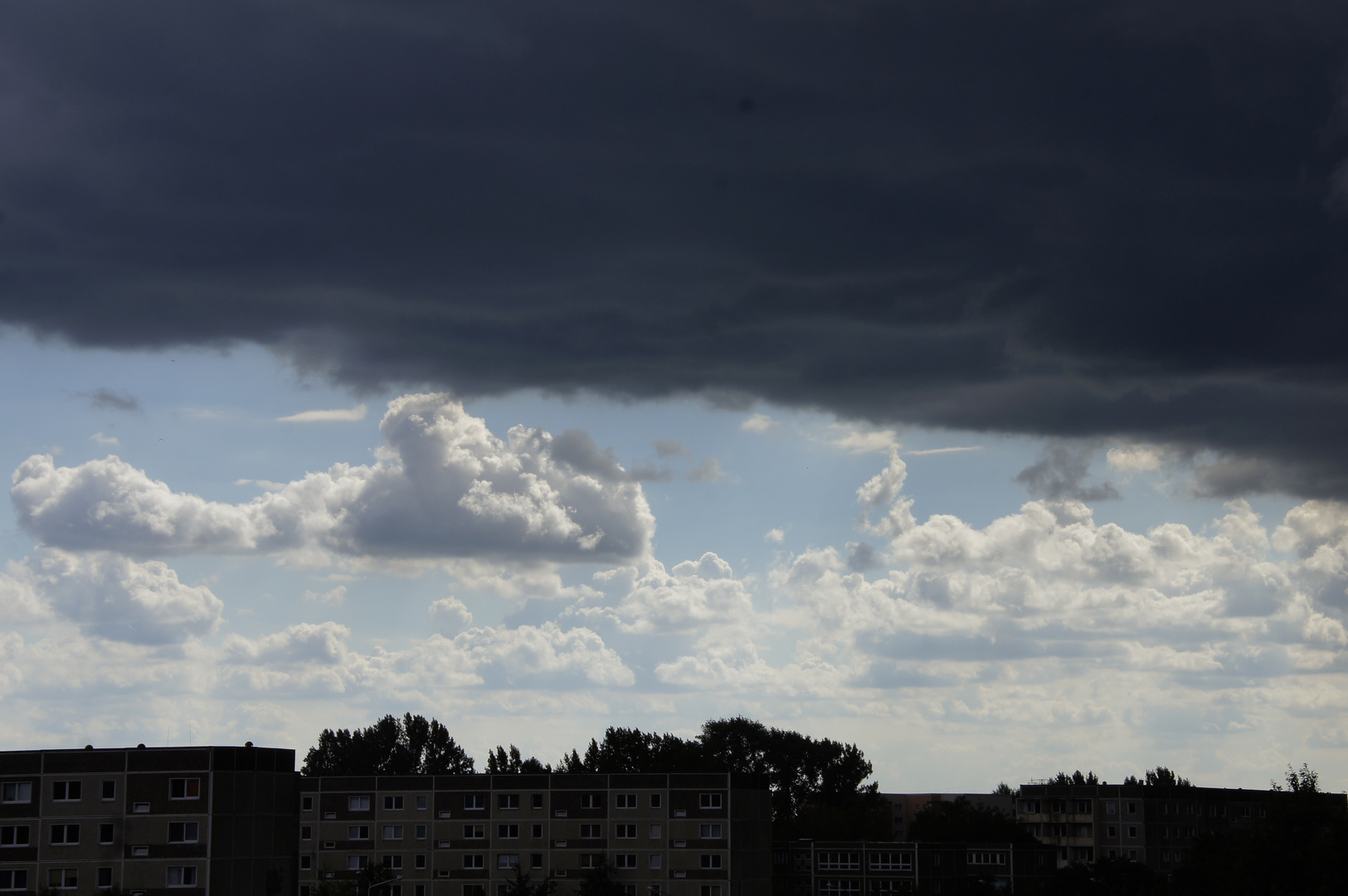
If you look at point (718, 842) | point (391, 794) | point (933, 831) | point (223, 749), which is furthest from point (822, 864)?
point (223, 749)

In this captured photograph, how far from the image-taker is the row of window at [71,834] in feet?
341

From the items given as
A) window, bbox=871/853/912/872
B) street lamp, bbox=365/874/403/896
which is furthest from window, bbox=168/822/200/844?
window, bbox=871/853/912/872

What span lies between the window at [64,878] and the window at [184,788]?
28.6ft

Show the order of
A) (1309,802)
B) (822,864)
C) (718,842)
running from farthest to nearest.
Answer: (822,864) < (718,842) < (1309,802)

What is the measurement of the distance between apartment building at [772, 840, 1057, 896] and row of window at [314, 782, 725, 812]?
39598 mm

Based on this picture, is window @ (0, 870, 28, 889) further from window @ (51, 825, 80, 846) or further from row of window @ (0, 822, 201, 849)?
window @ (51, 825, 80, 846)

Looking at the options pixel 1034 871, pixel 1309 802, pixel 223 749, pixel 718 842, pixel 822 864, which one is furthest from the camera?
pixel 1034 871

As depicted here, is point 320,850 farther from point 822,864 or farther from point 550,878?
point 822,864

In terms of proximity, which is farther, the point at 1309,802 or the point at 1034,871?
the point at 1034,871

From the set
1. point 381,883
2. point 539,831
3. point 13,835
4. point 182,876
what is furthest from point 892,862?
point 13,835

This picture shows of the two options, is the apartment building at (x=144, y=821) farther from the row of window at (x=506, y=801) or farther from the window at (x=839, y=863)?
the window at (x=839, y=863)

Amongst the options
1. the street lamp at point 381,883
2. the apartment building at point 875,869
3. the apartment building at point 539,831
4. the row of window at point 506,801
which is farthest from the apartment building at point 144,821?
the apartment building at point 875,869

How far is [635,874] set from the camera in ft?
438

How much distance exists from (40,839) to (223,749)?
14995 mm
